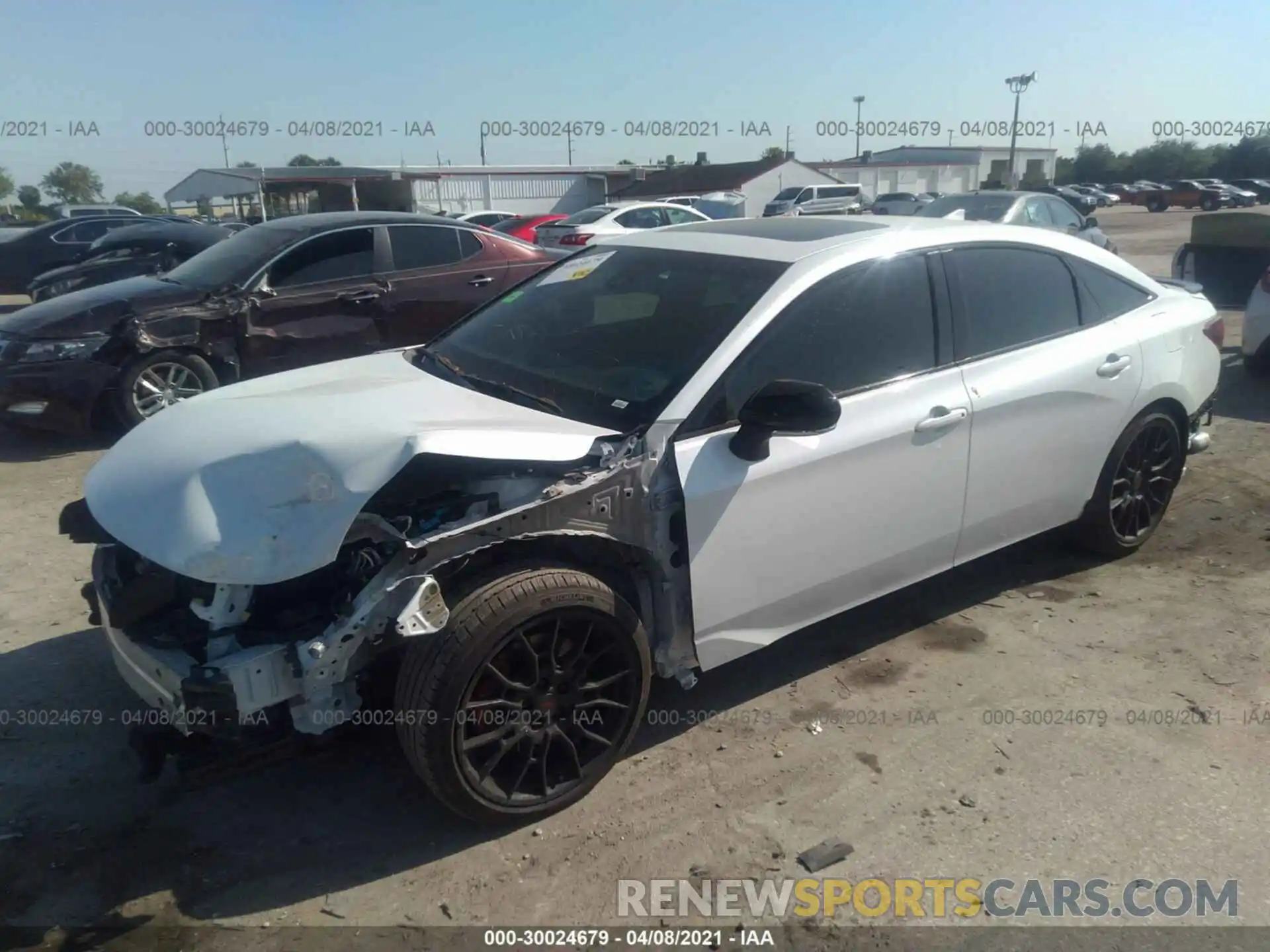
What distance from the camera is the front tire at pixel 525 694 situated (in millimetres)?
2752

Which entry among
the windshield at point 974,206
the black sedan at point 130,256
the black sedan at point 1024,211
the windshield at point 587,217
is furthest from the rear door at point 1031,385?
the windshield at point 587,217

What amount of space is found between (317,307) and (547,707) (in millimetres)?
5320

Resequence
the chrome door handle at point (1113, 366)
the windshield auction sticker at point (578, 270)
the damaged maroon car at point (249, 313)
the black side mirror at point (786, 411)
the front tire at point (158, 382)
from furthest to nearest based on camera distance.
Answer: the front tire at point (158, 382) < the damaged maroon car at point (249, 313) < the chrome door handle at point (1113, 366) < the windshield auction sticker at point (578, 270) < the black side mirror at point (786, 411)

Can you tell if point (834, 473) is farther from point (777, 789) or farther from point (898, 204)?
point (898, 204)

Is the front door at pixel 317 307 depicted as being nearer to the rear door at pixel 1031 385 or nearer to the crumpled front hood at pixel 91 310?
the crumpled front hood at pixel 91 310

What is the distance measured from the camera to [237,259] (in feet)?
24.8

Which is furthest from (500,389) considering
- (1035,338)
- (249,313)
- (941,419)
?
(249,313)

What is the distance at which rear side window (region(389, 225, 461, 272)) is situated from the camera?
7.91m

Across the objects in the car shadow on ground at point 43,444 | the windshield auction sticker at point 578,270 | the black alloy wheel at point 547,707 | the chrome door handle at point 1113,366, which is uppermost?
the windshield auction sticker at point 578,270

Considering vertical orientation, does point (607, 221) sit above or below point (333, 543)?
above

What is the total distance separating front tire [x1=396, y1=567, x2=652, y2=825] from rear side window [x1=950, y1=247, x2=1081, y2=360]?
1.88 meters

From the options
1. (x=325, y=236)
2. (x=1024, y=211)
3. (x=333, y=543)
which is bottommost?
(x=333, y=543)

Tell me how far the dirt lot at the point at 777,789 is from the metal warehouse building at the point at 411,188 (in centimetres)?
3240

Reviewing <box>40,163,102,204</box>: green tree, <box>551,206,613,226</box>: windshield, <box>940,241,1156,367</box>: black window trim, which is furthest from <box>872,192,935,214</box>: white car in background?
<box>40,163,102,204</box>: green tree
